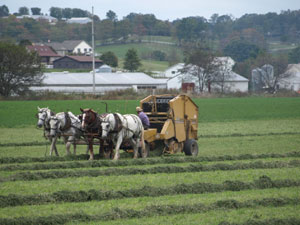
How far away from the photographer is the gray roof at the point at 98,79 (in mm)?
74500

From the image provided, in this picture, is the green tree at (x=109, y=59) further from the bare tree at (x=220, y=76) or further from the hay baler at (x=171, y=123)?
the hay baler at (x=171, y=123)

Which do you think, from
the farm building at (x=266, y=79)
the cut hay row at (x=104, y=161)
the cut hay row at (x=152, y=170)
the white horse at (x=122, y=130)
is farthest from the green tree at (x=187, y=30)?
the cut hay row at (x=152, y=170)

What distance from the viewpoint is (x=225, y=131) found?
31.4 metres

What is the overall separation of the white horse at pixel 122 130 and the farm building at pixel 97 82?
5100 centimetres

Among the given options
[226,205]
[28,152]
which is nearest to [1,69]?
[28,152]

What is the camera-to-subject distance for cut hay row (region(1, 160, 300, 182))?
48.3 ft

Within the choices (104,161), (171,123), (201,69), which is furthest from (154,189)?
(201,69)

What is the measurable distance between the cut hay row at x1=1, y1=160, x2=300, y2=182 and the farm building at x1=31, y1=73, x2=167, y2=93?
2121 inches

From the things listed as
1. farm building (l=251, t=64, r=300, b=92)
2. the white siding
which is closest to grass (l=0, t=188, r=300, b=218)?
farm building (l=251, t=64, r=300, b=92)

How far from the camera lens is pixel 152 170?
15.8 meters

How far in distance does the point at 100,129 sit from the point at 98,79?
198ft

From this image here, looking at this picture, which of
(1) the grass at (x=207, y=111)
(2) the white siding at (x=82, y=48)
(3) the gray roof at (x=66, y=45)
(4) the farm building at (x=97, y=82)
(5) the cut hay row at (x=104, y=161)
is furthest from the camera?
(2) the white siding at (x=82, y=48)

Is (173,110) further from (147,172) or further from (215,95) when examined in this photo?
(215,95)

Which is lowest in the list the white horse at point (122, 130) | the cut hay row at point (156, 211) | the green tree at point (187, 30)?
the cut hay row at point (156, 211)
